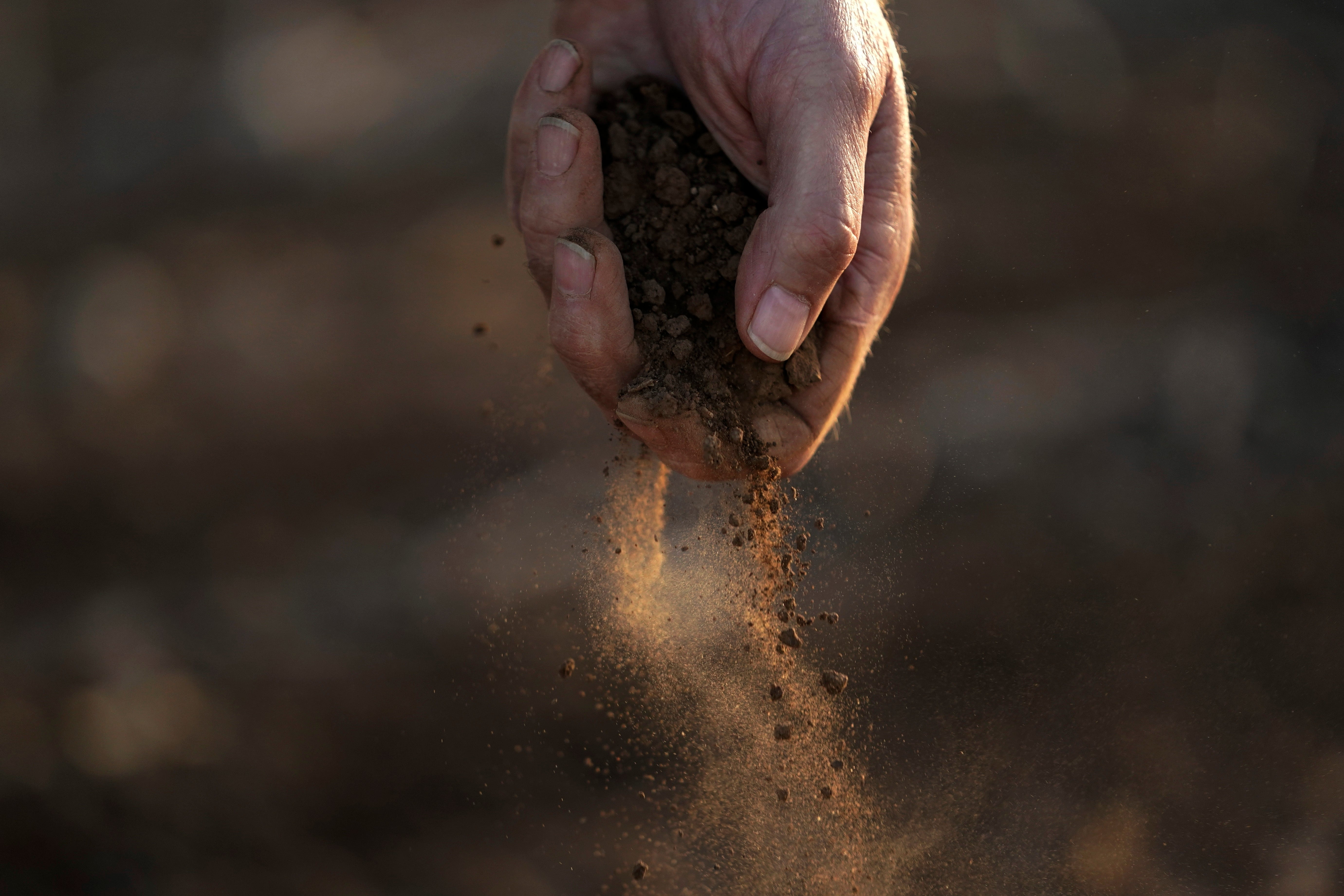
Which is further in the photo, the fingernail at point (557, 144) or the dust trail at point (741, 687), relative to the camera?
the dust trail at point (741, 687)

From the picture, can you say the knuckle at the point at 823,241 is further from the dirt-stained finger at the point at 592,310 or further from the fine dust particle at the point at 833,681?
the fine dust particle at the point at 833,681

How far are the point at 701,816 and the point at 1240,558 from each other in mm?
1610

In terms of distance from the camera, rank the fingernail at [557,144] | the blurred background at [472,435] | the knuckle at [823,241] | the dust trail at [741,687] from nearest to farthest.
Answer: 1. the knuckle at [823,241]
2. the fingernail at [557,144]
3. the dust trail at [741,687]
4. the blurred background at [472,435]

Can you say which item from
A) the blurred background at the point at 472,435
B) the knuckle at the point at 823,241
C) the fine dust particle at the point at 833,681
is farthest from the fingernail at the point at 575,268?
the blurred background at the point at 472,435

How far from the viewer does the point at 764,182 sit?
1.07 meters

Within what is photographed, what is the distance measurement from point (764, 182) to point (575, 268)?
32 centimetres

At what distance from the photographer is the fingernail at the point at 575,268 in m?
0.90

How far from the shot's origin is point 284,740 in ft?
6.20

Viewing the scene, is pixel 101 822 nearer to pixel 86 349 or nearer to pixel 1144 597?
pixel 86 349

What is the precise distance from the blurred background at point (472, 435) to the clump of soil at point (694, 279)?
2.11 ft

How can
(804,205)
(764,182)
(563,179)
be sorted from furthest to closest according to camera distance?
(764,182) → (563,179) → (804,205)

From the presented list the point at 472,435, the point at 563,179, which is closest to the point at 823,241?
the point at 563,179

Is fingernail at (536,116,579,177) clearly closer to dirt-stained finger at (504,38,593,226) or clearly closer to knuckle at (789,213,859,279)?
dirt-stained finger at (504,38,593,226)

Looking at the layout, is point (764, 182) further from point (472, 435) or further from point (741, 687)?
point (472, 435)
